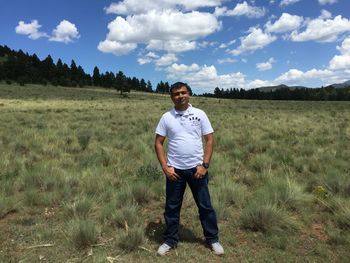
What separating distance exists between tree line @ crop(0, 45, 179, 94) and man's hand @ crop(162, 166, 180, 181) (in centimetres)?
7287

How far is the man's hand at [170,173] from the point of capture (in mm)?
4863

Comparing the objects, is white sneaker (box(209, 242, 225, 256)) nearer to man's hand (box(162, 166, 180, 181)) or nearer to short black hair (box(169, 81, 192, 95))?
man's hand (box(162, 166, 180, 181))

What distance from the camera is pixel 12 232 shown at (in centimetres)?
553

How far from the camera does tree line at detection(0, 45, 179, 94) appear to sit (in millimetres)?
92463

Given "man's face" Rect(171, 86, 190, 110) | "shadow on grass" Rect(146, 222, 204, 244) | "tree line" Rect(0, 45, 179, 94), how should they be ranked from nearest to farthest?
"man's face" Rect(171, 86, 190, 110) < "shadow on grass" Rect(146, 222, 204, 244) < "tree line" Rect(0, 45, 179, 94)

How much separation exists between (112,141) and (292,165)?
614 cm

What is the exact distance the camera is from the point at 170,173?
16.0ft

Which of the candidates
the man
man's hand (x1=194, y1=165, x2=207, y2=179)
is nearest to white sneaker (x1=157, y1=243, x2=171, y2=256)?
the man

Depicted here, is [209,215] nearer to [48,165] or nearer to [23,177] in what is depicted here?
[23,177]

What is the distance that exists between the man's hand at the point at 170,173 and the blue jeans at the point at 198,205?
5 cm

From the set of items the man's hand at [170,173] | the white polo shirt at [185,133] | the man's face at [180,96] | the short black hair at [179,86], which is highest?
the short black hair at [179,86]

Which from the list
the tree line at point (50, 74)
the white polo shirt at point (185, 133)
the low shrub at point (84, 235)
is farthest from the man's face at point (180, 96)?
the tree line at point (50, 74)

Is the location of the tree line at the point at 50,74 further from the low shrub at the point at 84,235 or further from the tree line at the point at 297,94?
the low shrub at the point at 84,235

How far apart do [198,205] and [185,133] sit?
37.7 inches
